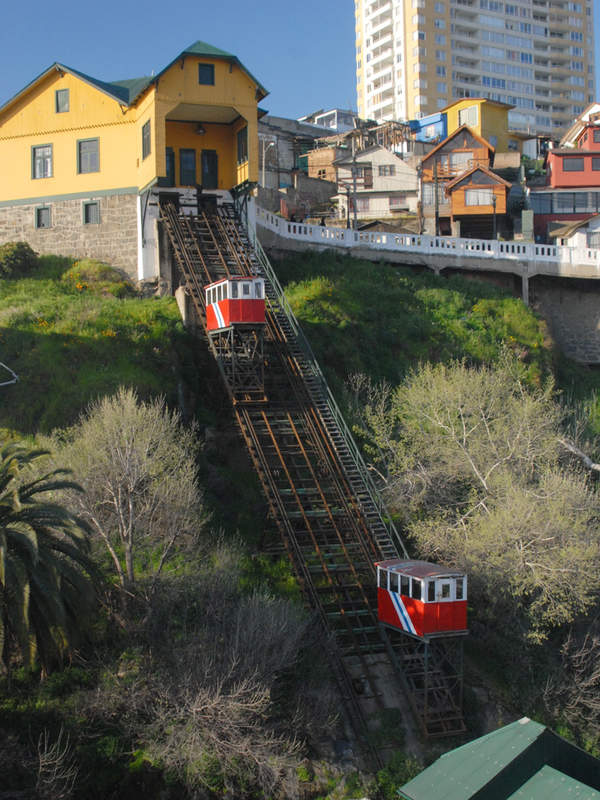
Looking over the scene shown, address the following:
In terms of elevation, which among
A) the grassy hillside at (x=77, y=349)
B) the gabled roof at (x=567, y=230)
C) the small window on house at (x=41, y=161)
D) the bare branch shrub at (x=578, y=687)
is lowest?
the bare branch shrub at (x=578, y=687)

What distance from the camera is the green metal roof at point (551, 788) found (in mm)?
16547

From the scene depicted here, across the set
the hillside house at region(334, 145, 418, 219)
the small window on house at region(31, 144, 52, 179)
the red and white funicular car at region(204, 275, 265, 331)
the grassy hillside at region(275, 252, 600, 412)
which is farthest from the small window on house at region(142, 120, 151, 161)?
the hillside house at region(334, 145, 418, 219)

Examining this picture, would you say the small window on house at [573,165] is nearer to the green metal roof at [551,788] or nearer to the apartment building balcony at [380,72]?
the green metal roof at [551,788]

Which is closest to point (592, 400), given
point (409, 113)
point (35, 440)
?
point (35, 440)

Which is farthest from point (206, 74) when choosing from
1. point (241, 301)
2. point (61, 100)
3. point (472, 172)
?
point (472, 172)

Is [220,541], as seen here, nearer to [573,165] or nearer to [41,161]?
[41,161]

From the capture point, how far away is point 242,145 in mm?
43969

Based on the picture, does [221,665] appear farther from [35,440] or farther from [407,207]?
[407,207]

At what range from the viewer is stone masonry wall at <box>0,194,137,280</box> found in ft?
142

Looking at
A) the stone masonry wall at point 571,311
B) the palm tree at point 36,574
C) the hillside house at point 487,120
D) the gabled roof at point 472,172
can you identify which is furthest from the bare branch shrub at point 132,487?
the hillside house at point 487,120

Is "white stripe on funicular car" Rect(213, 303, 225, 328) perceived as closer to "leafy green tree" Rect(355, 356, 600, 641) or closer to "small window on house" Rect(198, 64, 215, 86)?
"leafy green tree" Rect(355, 356, 600, 641)

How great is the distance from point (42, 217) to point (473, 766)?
113 feet

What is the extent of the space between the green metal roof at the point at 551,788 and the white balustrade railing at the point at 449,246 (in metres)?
33.8

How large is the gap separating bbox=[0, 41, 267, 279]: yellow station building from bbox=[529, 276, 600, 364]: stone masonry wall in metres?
16.8
